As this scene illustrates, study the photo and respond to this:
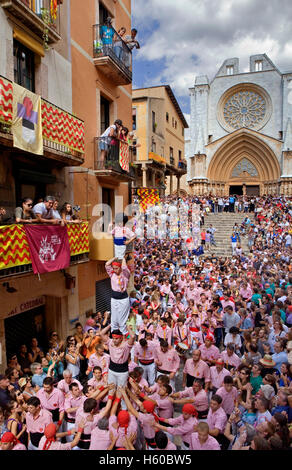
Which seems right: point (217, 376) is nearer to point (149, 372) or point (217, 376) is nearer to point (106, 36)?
Answer: point (149, 372)

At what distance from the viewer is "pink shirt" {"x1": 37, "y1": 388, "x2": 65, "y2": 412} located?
6219 mm

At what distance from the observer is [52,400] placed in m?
6.25

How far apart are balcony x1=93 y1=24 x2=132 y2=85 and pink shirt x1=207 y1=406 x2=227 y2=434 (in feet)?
39.3

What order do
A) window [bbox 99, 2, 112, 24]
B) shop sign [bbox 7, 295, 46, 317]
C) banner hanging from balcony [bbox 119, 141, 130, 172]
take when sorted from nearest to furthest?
Result: 1. shop sign [bbox 7, 295, 46, 317]
2. banner hanging from balcony [bbox 119, 141, 130, 172]
3. window [bbox 99, 2, 112, 24]

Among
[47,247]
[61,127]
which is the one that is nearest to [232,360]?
[47,247]

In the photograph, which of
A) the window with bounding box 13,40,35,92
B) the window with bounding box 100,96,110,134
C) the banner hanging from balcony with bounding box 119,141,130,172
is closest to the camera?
the window with bounding box 13,40,35,92

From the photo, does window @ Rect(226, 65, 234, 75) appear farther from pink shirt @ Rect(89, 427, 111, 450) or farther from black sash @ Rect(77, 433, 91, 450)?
pink shirt @ Rect(89, 427, 111, 450)

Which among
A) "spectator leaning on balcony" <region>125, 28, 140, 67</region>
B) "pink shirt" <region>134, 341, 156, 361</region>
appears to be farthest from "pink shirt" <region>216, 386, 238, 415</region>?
"spectator leaning on balcony" <region>125, 28, 140, 67</region>

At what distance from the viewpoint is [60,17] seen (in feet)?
34.1

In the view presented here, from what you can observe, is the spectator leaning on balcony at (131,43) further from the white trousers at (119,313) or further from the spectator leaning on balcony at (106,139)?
the white trousers at (119,313)

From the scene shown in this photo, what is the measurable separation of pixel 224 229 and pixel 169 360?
20244 mm

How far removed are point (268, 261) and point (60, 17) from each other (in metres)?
14.5

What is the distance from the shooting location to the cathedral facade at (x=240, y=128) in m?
38.5

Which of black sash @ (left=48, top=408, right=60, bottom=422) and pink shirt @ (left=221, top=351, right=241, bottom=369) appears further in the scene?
pink shirt @ (left=221, top=351, right=241, bottom=369)
